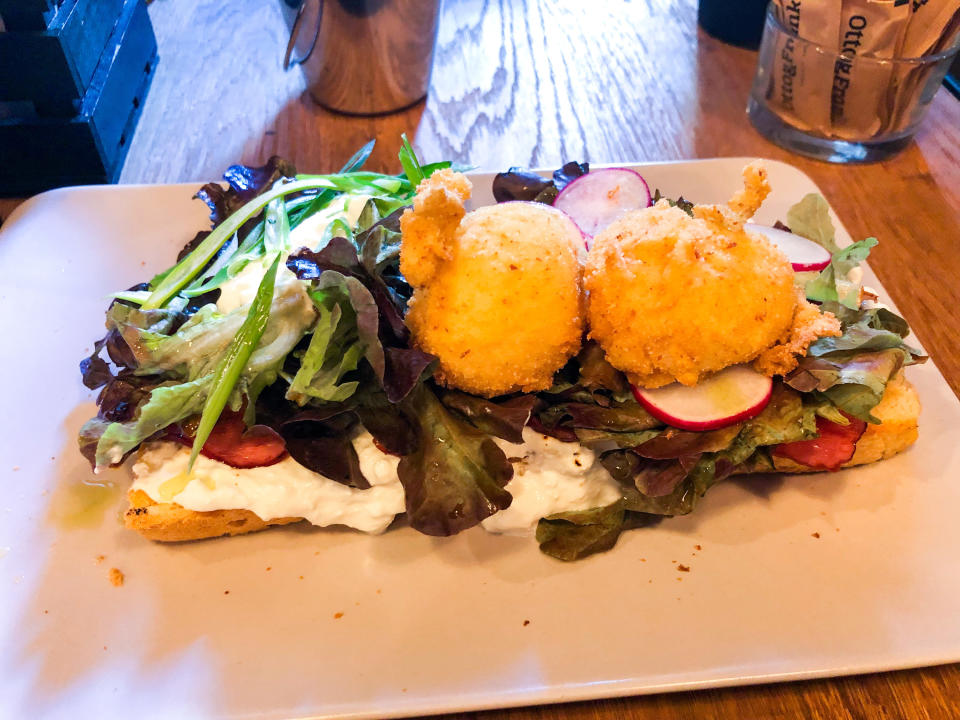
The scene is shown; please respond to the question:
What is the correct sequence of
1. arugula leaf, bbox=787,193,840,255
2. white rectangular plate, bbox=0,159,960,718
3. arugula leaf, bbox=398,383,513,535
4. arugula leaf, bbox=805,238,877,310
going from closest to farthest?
white rectangular plate, bbox=0,159,960,718
arugula leaf, bbox=398,383,513,535
arugula leaf, bbox=805,238,877,310
arugula leaf, bbox=787,193,840,255

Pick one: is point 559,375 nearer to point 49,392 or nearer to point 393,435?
point 393,435

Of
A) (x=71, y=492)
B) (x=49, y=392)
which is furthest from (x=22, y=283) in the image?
(x=71, y=492)

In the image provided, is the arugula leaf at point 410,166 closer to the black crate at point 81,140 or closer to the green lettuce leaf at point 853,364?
the green lettuce leaf at point 853,364

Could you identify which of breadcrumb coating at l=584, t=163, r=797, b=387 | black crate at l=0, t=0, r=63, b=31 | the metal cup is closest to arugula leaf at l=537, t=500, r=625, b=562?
breadcrumb coating at l=584, t=163, r=797, b=387

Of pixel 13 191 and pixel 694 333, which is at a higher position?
pixel 694 333

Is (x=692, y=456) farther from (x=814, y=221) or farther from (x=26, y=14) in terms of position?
(x=26, y=14)

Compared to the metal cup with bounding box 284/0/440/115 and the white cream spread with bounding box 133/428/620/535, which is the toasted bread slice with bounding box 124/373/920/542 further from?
the metal cup with bounding box 284/0/440/115

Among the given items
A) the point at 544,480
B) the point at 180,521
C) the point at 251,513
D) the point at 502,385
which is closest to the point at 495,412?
the point at 502,385
